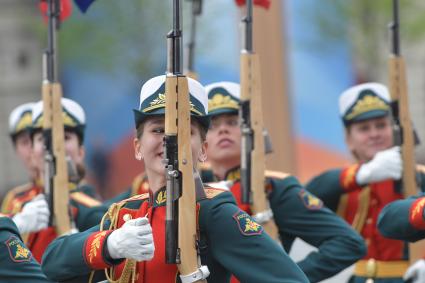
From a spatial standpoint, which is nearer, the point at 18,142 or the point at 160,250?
the point at 160,250

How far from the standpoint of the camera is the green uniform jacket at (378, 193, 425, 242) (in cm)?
666

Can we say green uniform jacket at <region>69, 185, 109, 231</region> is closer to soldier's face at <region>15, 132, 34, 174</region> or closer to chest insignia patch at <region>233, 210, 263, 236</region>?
soldier's face at <region>15, 132, 34, 174</region>

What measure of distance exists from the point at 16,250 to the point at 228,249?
1.03 m

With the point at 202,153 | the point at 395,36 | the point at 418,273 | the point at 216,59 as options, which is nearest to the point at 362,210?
the point at 395,36

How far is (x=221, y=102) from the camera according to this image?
8.66 metres

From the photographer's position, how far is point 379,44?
3294 centimetres

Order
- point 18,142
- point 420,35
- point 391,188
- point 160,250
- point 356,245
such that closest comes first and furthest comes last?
point 160,250, point 356,245, point 391,188, point 18,142, point 420,35

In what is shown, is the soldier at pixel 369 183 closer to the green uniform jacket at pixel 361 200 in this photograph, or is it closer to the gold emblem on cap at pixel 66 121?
the green uniform jacket at pixel 361 200

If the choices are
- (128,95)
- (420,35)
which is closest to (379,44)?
(420,35)

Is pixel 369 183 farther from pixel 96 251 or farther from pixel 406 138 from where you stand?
pixel 96 251

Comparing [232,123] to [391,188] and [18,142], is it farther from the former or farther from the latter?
[18,142]

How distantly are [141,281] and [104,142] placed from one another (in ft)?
94.5

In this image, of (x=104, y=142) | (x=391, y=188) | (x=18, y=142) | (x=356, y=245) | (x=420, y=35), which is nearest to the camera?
(x=356, y=245)

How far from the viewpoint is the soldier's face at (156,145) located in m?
5.91
